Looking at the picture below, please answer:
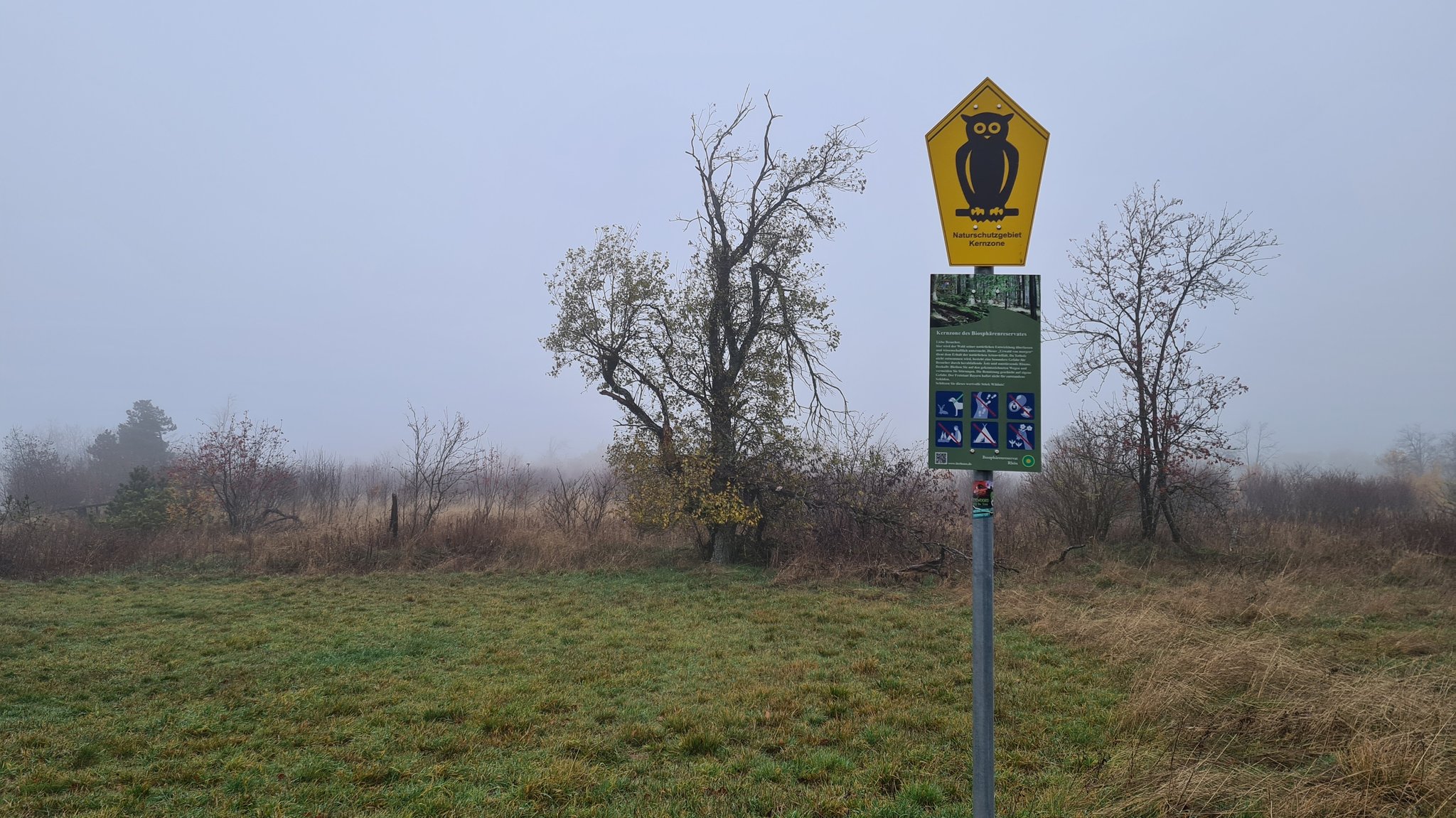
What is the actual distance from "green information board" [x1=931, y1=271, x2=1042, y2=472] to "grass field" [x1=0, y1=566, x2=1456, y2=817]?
88.3 inches

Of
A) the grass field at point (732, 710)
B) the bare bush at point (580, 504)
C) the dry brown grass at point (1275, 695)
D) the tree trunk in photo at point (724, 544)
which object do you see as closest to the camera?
the dry brown grass at point (1275, 695)

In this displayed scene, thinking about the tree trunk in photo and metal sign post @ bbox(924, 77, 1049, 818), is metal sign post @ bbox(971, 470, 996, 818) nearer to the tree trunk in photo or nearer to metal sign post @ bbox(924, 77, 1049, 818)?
metal sign post @ bbox(924, 77, 1049, 818)

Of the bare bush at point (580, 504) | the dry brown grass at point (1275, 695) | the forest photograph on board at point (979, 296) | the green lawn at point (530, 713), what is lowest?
the green lawn at point (530, 713)

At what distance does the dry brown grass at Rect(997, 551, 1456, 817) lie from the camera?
354cm

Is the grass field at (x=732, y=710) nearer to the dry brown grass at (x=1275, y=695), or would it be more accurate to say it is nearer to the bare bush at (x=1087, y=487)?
the dry brown grass at (x=1275, y=695)

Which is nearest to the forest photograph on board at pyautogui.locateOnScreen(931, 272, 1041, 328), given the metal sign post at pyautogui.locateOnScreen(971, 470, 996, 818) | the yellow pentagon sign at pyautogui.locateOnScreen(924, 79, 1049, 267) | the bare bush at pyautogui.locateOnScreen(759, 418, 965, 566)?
the yellow pentagon sign at pyautogui.locateOnScreen(924, 79, 1049, 267)

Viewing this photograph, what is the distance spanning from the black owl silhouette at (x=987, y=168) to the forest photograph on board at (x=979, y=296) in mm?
288

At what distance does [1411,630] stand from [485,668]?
9906mm

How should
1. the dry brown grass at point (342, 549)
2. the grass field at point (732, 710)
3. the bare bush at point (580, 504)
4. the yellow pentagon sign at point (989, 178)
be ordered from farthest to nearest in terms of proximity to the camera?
the bare bush at point (580, 504) → the dry brown grass at point (342, 549) → the grass field at point (732, 710) → the yellow pentagon sign at point (989, 178)

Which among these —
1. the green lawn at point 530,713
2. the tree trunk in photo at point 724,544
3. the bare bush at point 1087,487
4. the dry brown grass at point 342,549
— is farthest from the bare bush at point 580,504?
the bare bush at point 1087,487

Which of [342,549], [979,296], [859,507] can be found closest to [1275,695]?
[979,296]

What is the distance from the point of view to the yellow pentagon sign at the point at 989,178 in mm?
2752

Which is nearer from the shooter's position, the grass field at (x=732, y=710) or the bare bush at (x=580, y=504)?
the grass field at (x=732, y=710)

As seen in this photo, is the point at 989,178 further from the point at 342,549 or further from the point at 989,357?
the point at 342,549
